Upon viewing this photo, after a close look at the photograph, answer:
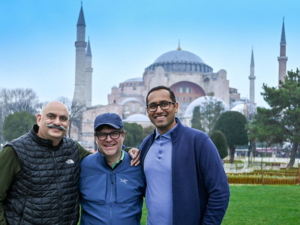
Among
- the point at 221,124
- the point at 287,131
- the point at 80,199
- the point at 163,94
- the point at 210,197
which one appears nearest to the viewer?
the point at 210,197

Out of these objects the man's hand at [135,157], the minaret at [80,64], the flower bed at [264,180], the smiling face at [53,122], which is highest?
the minaret at [80,64]

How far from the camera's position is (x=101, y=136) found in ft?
8.00

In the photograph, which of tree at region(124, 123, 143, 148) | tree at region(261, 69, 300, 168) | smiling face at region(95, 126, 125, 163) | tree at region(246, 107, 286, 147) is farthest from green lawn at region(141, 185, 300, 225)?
tree at region(124, 123, 143, 148)

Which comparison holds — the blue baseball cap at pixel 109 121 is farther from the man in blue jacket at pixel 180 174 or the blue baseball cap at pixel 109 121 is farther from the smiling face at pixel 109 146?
the man in blue jacket at pixel 180 174

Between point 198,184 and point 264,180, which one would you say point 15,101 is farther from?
point 198,184

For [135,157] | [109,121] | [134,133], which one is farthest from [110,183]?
[134,133]

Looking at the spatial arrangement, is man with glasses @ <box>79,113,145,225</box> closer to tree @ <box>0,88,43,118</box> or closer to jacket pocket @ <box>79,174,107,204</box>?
jacket pocket @ <box>79,174,107,204</box>

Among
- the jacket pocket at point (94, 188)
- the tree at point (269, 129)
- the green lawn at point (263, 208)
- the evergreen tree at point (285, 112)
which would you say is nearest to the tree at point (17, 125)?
the tree at point (269, 129)

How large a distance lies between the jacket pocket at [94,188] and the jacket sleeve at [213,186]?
68cm

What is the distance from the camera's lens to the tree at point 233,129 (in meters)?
19.5

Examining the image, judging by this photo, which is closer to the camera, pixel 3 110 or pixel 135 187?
pixel 135 187

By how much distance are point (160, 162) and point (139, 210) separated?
0.42 meters

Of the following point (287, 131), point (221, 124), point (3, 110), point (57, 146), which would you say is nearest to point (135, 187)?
point (57, 146)

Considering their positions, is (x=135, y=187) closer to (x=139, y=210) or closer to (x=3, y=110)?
(x=139, y=210)
